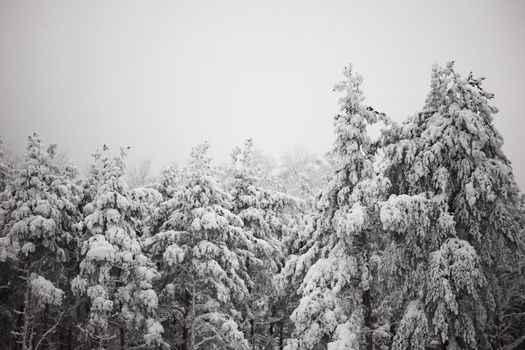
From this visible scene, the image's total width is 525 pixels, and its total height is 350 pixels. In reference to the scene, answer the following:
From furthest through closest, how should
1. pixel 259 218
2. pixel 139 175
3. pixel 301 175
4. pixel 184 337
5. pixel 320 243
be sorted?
pixel 139 175, pixel 301 175, pixel 259 218, pixel 184 337, pixel 320 243

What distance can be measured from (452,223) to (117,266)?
1405 cm

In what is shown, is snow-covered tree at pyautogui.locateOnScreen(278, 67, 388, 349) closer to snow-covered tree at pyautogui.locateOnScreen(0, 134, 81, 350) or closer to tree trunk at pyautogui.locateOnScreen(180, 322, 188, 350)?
tree trunk at pyautogui.locateOnScreen(180, 322, 188, 350)

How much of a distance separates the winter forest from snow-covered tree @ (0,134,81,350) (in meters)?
0.07

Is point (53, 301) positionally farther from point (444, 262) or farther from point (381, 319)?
point (444, 262)

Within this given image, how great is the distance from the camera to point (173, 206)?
65.0ft

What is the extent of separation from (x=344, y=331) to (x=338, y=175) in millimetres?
5751

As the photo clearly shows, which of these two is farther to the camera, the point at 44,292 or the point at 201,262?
the point at 201,262

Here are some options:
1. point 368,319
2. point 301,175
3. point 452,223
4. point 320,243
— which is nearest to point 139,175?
point 301,175

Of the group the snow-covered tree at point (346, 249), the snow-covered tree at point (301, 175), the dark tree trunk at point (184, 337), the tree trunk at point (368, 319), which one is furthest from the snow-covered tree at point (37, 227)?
the snow-covered tree at point (301, 175)

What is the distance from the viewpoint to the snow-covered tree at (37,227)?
54.3 feet

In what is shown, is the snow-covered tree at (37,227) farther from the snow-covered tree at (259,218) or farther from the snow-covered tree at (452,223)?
the snow-covered tree at (452,223)

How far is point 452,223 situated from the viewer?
11.8 m

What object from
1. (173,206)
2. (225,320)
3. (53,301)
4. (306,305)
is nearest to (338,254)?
(306,305)

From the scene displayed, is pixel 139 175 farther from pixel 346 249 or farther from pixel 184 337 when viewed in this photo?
pixel 346 249
